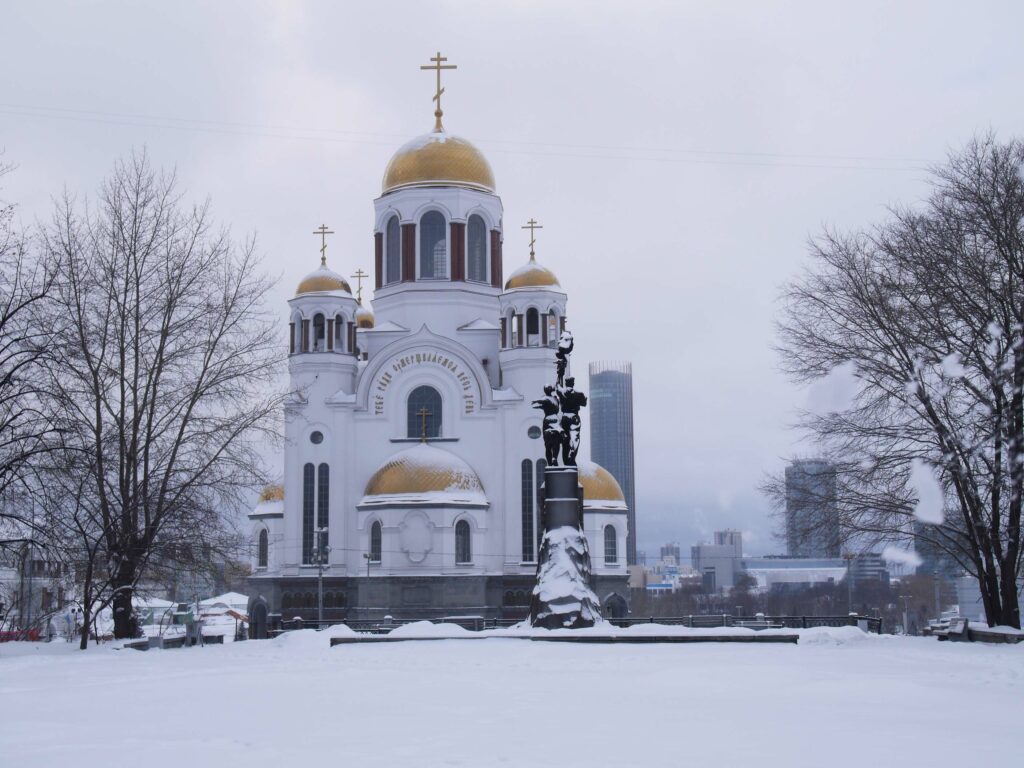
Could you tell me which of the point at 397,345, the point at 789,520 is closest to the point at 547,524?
the point at 789,520

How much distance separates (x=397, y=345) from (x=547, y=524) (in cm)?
2256

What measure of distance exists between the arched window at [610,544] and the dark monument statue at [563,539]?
Result: 69.8 ft

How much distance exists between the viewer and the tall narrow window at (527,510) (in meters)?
41.0

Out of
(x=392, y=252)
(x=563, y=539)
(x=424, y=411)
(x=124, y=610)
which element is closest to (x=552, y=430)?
(x=563, y=539)

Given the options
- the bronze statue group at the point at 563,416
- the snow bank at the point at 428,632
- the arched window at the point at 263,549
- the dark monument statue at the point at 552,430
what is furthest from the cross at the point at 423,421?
the snow bank at the point at 428,632

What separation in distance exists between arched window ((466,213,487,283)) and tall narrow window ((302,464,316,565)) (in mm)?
9900

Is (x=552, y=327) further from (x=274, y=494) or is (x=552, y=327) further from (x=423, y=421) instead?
(x=274, y=494)

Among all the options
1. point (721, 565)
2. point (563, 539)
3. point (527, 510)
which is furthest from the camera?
point (721, 565)

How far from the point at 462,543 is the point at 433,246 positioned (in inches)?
484

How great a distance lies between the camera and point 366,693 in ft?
37.9

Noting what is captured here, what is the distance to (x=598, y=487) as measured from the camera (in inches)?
1721

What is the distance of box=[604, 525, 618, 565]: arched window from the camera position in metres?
43.4

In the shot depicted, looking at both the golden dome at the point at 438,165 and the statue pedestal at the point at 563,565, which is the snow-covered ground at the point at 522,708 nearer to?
the statue pedestal at the point at 563,565

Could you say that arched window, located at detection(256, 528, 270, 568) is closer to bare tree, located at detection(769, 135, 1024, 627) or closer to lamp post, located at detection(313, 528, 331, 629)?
lamp post, located at detection(313, 528, 331, 629)
